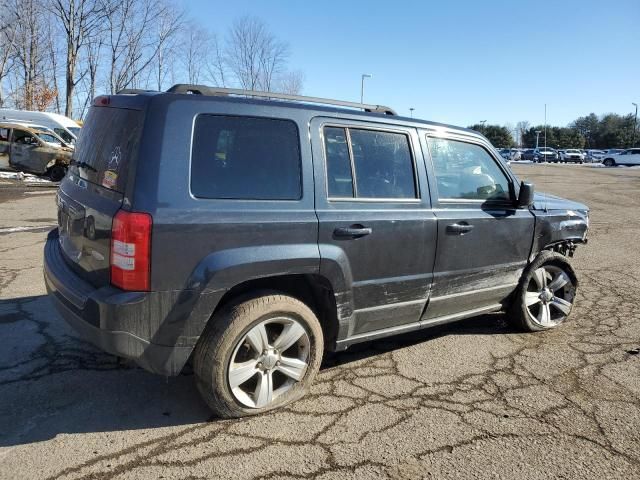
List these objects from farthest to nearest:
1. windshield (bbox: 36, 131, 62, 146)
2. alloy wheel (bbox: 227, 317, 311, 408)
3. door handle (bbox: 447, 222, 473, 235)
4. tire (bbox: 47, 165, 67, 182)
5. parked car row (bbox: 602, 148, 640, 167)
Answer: parked car row (bbox: 602, 148, 640, 167), windshield (bbox: 36, 131, 62, 146), tire (bbox: 47, 165, 67, 182), door handle (bbox: 447, 222, 473, 235), alloy wheel (bbox: 227, 317, 311, 408)

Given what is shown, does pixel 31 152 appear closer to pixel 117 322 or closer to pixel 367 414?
pixel 117 322

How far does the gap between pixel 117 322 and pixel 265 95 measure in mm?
1661

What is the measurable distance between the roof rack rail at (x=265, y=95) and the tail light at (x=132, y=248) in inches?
32.4

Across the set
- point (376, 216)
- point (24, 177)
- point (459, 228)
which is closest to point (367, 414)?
point (376, 216)

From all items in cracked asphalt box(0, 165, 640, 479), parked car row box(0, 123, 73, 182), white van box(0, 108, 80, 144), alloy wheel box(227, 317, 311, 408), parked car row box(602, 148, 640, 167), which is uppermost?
parked car row box(602, 148, 640, 167)

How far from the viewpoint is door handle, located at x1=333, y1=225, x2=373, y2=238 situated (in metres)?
3.18

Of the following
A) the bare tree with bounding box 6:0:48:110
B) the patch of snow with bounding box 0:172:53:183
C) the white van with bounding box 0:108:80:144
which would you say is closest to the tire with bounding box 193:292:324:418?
the patch of snow with bounding box 0:172:53:183

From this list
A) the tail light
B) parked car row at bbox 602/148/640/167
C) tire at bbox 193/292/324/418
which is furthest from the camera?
parked car row at bbox 602/148/640/167

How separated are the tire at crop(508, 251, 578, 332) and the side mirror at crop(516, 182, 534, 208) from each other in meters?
0.61

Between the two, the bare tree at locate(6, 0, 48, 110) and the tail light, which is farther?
the bare tree at locate(6, 0, 48, 110)

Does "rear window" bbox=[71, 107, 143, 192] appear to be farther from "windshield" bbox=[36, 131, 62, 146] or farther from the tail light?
"windshield" bbox=[36, 131, 62, 146]

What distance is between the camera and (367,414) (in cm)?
317

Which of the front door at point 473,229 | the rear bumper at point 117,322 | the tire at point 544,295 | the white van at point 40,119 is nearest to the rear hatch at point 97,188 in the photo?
the rear bumper at point 117,322

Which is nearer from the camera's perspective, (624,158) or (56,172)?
(56,172)
